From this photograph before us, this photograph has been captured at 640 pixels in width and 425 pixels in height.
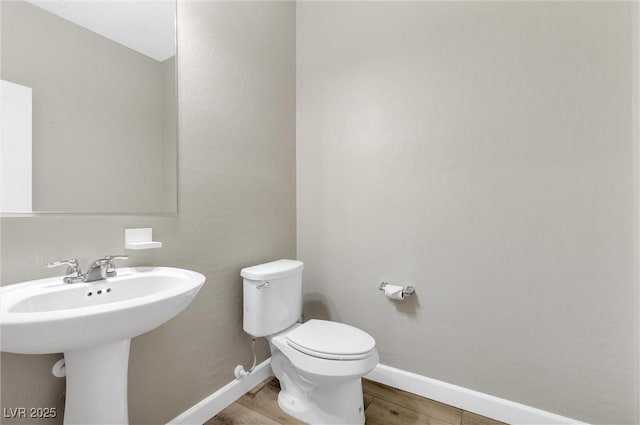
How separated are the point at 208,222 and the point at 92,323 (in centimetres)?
76

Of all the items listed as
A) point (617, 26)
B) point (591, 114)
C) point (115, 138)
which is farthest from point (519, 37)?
point (115, 138)

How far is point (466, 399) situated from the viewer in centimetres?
145

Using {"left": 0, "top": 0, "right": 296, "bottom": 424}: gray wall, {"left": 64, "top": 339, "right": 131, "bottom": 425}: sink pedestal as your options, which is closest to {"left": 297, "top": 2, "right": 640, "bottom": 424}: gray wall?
{"left": 0, "top": 0, "right": 296, "bottom": 424}: gray wall

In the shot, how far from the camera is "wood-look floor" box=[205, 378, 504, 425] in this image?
137 cm

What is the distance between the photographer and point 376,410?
1454 millimetres

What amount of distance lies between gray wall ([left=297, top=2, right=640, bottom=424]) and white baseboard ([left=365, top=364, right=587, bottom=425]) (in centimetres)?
4

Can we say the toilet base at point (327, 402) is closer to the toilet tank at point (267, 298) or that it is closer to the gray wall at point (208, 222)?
the toilet tank at point (267, 298)

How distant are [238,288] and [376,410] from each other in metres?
A: 0.97

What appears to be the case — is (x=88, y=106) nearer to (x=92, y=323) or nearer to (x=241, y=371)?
(x=92, y=323)

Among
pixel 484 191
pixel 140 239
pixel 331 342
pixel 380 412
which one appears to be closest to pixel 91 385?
pixel 140 239

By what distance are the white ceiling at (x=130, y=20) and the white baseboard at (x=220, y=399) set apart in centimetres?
161

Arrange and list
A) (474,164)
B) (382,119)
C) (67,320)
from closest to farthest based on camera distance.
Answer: (67,320), (474,164), (382,119)

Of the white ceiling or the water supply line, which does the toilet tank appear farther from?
the white ceiling

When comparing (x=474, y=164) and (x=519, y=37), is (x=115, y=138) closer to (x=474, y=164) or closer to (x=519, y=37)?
(x=474, y=164)
